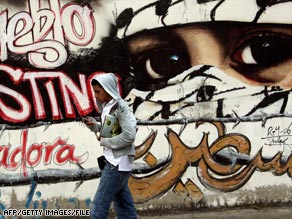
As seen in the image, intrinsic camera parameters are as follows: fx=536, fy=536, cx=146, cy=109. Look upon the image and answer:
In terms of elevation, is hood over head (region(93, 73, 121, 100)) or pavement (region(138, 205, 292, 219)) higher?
hood over head (region(93, 73, 121, 100))

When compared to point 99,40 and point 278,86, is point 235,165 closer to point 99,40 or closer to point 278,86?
point 278,86

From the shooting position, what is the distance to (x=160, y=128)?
238 inches

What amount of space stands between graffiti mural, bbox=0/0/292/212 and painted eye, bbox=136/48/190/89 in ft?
0.04

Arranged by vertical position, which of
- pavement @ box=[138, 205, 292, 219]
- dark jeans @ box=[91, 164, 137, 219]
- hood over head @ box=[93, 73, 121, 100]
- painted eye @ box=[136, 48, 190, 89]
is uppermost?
hood over head @ box=[93, 73, 121, 100]

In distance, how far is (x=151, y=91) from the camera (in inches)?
237

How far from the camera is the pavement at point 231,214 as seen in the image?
5969 millimetres

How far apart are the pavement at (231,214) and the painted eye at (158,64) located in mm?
1458

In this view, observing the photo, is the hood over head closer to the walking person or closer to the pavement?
the walking person

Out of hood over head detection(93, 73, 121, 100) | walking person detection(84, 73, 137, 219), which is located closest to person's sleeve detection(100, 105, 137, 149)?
walking person detection(84, 73, 137, 219)

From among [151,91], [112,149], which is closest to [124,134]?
[112,149]

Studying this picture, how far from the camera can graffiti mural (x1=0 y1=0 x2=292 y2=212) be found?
5.98 metres

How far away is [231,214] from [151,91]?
1654 mm

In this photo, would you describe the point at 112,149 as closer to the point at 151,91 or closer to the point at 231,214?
the point at 151,91

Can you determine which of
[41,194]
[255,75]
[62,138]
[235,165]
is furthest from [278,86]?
[41,194]
